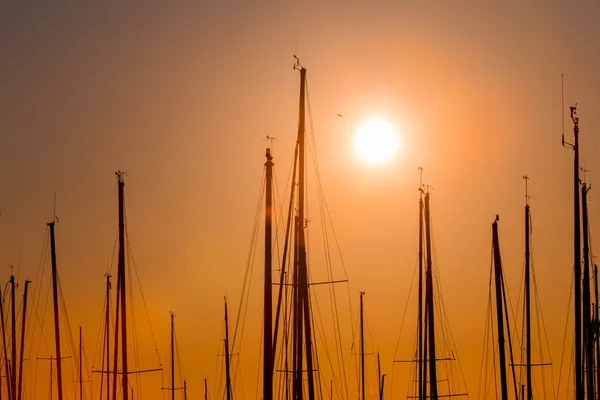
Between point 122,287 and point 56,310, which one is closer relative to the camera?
point 122,287

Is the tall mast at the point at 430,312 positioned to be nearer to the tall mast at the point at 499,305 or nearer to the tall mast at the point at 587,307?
the tall mast at the point at 499,305

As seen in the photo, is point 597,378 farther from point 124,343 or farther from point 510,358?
point 124,343

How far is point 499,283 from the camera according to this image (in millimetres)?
41625

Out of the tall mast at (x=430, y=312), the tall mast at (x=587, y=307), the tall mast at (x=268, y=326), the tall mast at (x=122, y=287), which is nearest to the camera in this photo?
the tall mast at (x=268, y=326)

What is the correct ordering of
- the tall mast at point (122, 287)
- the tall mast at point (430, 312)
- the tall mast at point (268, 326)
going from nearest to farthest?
the tall mast at point (268, 326), the tall mast at point (122, 287), the tall mast at point (430, 312)

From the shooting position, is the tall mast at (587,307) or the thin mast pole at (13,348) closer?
the tall mast at (587,307)

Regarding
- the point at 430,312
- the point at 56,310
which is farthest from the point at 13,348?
the point at 430,312

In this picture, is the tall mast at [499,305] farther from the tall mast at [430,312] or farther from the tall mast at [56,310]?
the tall mast at [56,310]

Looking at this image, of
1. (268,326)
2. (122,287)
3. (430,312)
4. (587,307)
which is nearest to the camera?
(268,326)

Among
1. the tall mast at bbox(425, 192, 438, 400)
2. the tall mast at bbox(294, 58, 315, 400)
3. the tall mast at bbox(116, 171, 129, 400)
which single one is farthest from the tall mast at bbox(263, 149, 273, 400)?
the tall mast at bbox(425, 192, 438, 400)

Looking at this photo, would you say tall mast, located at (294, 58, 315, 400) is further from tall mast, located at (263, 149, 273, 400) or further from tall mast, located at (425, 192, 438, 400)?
tall mast, located at (425, 192, 438, 400)

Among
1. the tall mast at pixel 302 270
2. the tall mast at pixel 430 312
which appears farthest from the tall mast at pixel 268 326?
the tall mast at pixel 430 312

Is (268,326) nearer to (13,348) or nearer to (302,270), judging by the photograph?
(302,270)

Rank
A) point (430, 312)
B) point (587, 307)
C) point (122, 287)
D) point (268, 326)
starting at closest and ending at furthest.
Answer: point (268, 326) → point (587, 307) → point (122, 287) → point (430, 312)
